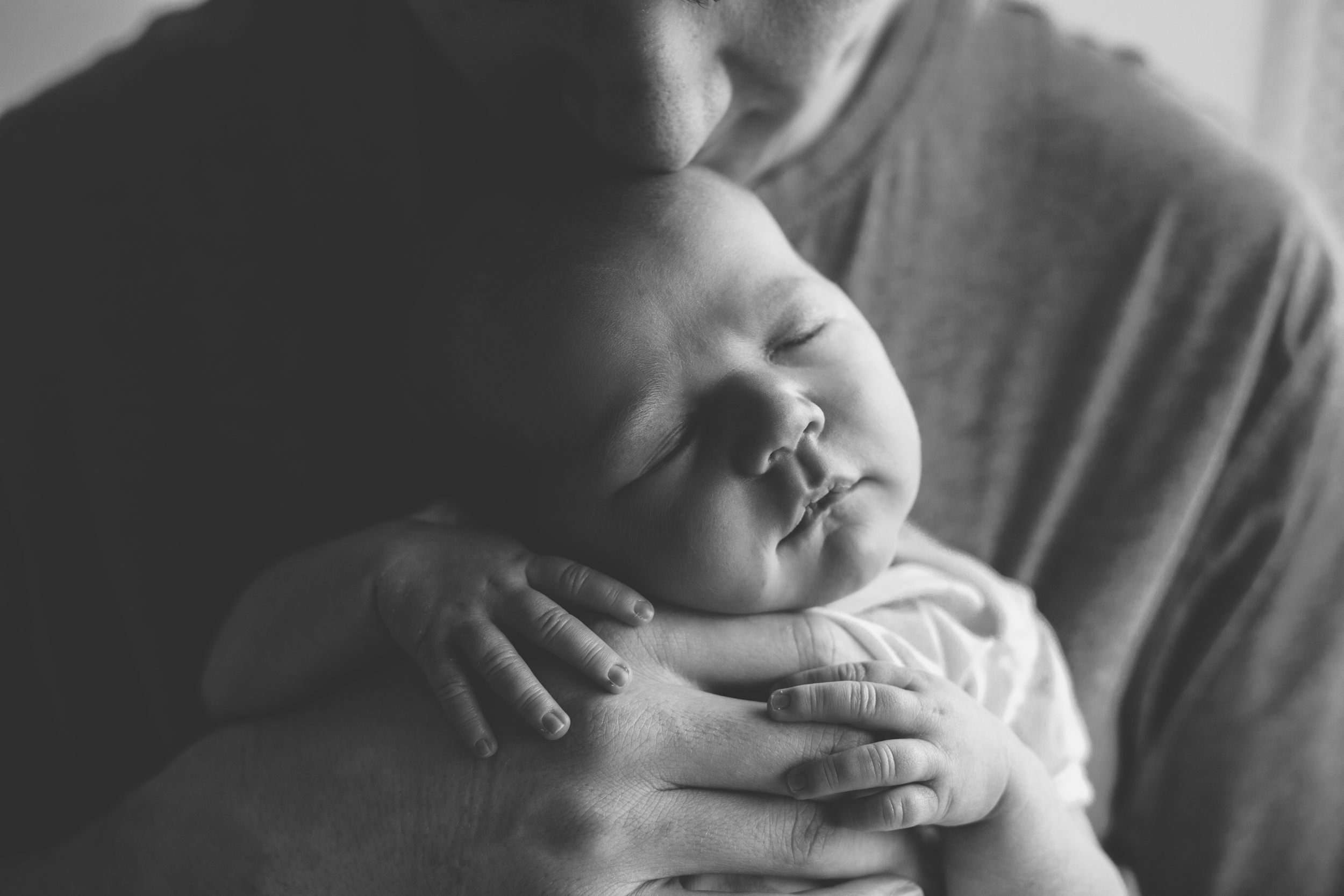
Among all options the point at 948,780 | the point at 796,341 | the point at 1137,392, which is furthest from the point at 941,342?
the point at 948,780

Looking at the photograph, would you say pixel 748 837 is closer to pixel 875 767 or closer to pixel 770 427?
pixel 875 767

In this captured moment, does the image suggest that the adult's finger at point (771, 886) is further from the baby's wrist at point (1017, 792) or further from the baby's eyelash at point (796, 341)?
the baby's eyelash at point (796, 341)

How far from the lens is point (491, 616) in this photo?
3.11ft

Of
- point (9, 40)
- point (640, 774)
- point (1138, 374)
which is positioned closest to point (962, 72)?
point (1138, 374)

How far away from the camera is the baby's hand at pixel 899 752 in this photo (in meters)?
0.87

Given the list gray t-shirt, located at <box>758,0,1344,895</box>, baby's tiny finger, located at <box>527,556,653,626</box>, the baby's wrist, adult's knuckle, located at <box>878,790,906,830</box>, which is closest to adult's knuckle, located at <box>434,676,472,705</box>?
baby's tiny finger, located at <box>527,556,653,626</box>

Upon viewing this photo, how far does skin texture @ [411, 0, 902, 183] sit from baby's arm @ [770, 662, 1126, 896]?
0.49 meters

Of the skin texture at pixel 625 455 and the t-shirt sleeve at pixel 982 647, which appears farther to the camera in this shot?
the t-shirt sleeve at pixel 982 647

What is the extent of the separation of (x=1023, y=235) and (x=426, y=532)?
81cm

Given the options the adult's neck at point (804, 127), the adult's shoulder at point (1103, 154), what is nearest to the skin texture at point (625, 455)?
the adult's neck at point (804, 127)

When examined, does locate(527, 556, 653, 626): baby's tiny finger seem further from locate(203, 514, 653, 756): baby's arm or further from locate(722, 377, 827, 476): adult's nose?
locate(722, 377, 827, 476): adult's nose

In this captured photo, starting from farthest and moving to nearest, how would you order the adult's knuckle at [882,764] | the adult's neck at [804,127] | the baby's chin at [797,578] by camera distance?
the adult's neck at [804,127]
the baby's chin at [797,578]
the adult's knuckle at [882,764]

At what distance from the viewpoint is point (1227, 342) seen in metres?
1.34

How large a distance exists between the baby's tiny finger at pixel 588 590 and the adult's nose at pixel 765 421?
0.14m
